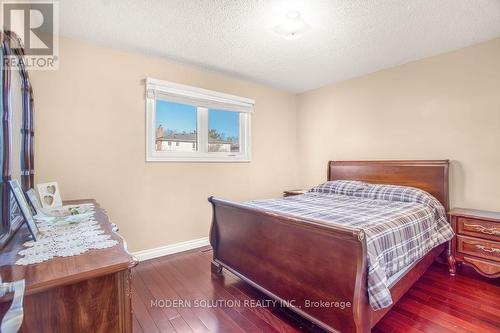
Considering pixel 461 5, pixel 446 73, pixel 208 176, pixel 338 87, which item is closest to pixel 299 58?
pixel 338 87

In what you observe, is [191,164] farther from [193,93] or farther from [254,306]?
[254,306]

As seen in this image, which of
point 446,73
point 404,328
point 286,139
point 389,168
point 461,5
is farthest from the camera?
point 286,139

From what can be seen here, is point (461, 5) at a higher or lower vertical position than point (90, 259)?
higher

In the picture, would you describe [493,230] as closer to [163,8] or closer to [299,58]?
[299,58]

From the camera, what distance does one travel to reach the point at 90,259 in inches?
36.2

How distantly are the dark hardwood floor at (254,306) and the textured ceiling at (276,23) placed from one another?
2.37 m

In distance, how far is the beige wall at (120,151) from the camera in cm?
235

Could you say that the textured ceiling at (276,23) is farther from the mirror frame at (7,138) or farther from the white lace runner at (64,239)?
the white lace runner at (64,239)

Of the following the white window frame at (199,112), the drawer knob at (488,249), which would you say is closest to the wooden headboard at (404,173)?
the drawer knob at (488,249)

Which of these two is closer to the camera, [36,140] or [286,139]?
[36,140]

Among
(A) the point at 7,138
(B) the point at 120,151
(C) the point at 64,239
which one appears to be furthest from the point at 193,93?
(C) the point at 64,239

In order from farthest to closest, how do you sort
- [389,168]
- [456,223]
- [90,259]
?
[389,168] → [456,223] → [90,259]

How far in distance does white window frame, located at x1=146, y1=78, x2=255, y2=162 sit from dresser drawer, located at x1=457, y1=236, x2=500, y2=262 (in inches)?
104

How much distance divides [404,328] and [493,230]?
1338 millimetres
